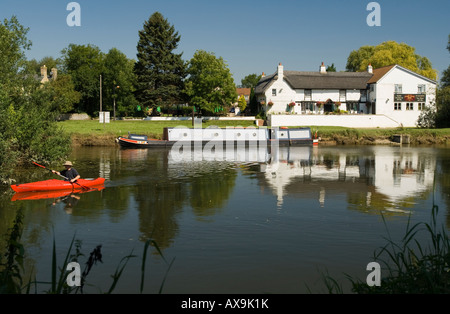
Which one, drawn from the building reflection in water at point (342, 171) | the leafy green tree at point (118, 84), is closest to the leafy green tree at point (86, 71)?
the leafy green tree at point (118, 84)

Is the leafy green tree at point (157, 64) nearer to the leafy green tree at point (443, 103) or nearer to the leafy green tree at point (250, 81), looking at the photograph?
the leafy green tree at point (443, 103)

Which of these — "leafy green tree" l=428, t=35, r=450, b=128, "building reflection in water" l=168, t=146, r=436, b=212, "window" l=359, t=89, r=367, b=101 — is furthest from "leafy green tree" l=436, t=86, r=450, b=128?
"building reflection in water" l=168, t=146, r=436, b=212

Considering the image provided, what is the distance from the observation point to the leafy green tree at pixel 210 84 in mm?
63656

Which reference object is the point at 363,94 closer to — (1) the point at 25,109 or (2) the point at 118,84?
(2) the point at 118,84

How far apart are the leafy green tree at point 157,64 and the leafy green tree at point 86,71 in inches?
396

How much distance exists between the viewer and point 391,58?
3014 inches

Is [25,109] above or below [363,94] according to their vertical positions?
below

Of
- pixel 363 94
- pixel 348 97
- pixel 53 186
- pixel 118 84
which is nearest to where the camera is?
pixel 53 186

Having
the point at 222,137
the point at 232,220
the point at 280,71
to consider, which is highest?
the point at 280,71

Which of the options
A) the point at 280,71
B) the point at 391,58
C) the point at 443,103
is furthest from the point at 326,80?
the point at 391,58

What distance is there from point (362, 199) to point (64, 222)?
12.2 meters

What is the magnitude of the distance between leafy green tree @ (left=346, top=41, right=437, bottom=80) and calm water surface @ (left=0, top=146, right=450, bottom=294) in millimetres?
51293

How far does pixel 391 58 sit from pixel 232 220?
2747 inches
